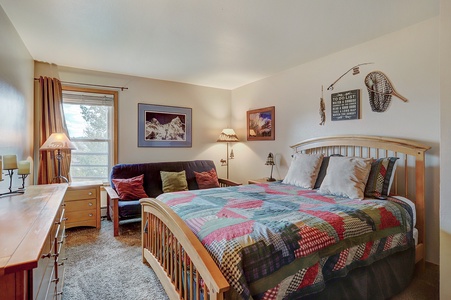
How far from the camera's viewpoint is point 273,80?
13.4 feet

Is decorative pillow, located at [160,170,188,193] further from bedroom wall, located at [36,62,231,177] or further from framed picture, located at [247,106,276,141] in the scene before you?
framed picture, located at [247,106,276,141]

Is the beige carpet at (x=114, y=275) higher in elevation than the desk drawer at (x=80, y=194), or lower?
lower

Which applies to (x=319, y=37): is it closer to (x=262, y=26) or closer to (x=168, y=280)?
(x=262, y=26)

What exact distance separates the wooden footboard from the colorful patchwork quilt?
9 cm

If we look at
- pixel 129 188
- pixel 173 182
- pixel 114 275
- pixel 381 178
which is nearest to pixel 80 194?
pixel 129 188

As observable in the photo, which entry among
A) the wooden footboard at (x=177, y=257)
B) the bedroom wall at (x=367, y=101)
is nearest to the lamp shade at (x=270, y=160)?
the bedroom wall at (x=367, y=101)

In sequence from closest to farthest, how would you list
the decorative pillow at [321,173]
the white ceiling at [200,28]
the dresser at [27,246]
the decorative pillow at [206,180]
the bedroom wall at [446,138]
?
the dresser at [27,246]
the bedroom wall at [446,138]
the white ceiling at [200,28]
the decorative pillow at [321,173]
the decorative pillow at [206,180]

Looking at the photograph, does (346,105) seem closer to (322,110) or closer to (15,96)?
(322,110)

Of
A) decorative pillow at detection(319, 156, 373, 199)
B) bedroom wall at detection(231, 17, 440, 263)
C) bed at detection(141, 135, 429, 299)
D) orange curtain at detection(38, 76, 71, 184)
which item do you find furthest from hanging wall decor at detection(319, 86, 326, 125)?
orange curtain at detection(38, 76, 71, 184)

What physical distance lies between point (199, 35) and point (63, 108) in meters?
2.43

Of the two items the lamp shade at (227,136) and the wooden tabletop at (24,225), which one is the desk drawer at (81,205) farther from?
the lamp shade at (227,136)

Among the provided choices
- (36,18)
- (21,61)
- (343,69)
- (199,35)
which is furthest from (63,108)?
(343,69)

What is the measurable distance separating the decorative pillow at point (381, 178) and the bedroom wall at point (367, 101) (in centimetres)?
33

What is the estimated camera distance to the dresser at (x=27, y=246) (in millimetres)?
793
